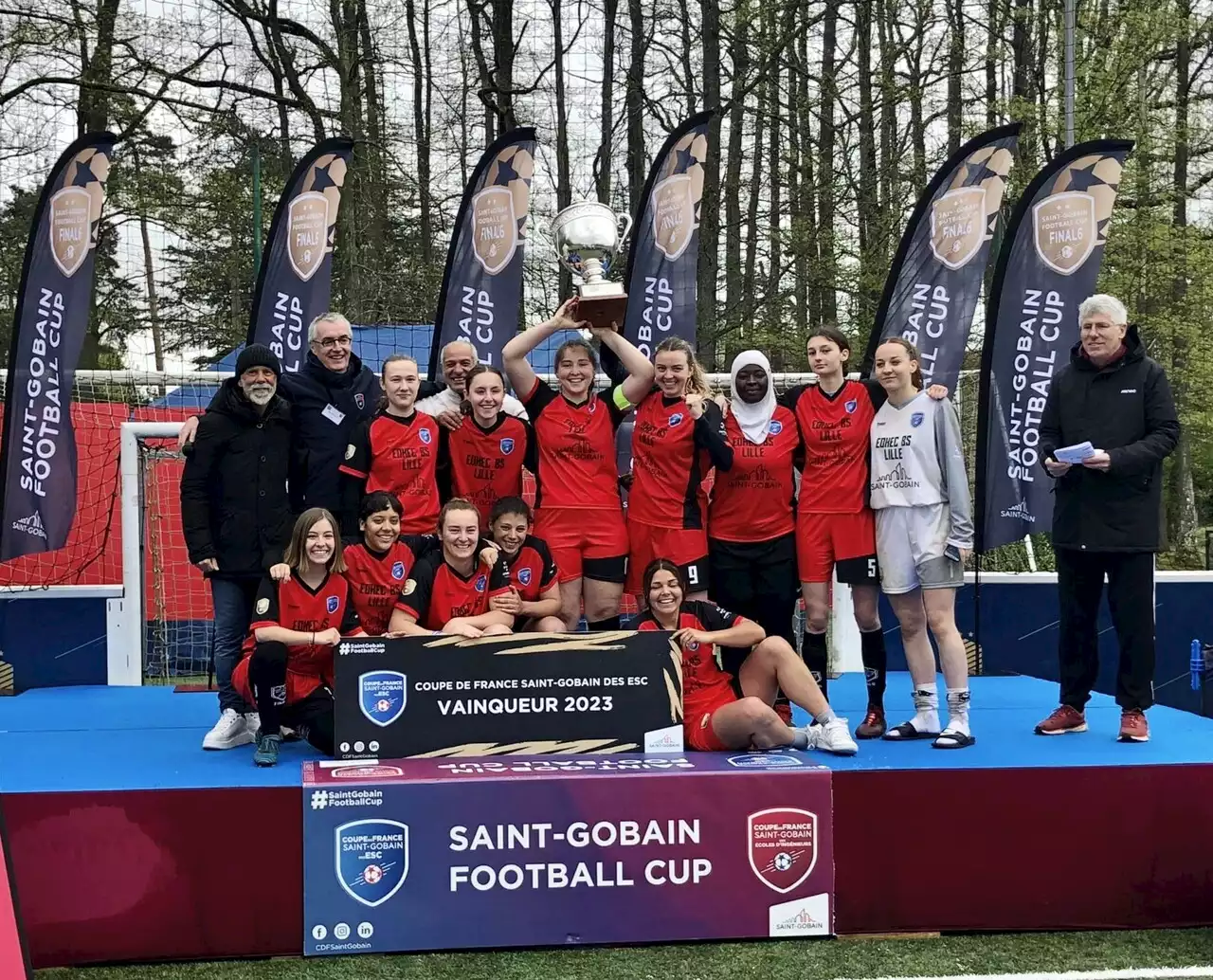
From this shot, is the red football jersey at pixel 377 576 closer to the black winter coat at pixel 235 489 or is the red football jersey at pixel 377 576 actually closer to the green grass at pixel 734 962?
the black winter coat at pixel 235 489

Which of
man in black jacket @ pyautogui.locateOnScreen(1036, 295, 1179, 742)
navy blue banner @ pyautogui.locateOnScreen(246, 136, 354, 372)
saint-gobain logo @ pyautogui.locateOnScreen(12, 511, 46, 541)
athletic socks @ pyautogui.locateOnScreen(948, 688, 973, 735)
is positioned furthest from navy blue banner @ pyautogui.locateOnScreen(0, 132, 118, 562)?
man in black jacket @ pyautogui.locateOnScreen(1036, 295, 1179, 742)

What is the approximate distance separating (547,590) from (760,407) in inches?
42.8

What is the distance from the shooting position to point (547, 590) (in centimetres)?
464

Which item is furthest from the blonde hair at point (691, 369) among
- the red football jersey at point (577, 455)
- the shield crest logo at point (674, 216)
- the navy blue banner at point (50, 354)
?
the navy blue banner at point (50, 354)

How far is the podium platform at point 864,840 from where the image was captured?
360cm

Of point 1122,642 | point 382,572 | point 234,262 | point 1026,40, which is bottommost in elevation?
point 1122,642

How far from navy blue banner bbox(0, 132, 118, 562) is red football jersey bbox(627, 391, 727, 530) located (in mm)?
3439

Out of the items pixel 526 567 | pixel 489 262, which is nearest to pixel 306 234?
pixel 489 262

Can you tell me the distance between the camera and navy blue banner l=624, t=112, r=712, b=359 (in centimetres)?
703

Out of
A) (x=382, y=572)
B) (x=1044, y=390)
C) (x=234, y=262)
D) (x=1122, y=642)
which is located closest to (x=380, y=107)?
(x=234, y=262)

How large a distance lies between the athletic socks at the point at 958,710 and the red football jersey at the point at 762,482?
2.83ft

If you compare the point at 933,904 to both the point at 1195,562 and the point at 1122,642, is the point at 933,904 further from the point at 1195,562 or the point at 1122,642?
the point at 1195,562

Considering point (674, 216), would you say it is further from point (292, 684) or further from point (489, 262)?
point (292, 684)

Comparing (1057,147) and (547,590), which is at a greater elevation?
(1057,147)
